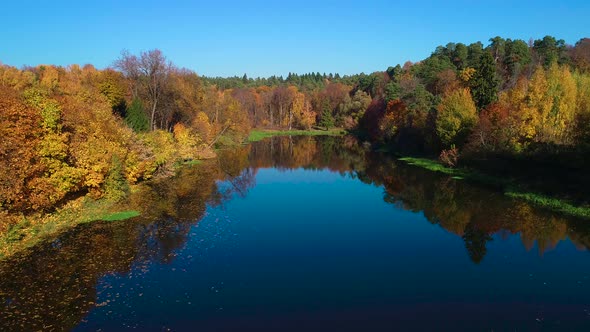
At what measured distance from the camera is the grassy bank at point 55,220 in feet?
77.8

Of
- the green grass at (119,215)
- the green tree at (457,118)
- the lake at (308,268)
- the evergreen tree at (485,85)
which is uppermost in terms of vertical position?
the evergreen tree at (485,85)

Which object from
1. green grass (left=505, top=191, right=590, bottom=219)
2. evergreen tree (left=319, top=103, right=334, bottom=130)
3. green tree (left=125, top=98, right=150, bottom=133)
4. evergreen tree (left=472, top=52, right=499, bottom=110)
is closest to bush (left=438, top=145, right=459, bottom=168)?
evergreen tree (left=472, top=52, right=499, bottom=110)

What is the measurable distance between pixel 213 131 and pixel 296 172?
1036 inches

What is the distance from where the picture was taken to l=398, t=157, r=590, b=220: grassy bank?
31734 millimetres

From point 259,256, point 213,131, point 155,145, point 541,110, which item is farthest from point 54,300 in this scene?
point 213,131

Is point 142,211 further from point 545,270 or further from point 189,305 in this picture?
point 545,270

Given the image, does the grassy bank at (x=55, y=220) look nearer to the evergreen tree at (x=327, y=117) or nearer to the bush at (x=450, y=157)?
the bush at (x=450, y=157)

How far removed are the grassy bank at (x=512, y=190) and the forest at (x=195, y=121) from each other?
2.14 metres

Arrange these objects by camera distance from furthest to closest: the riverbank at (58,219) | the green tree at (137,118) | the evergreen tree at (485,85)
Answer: the green tree at (137,118) < the evergreen tree at (485,85) < the riverbank at (58,219)

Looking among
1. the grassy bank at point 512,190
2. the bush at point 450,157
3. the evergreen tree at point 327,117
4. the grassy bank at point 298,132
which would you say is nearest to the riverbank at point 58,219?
the grassy bank at point 512,190

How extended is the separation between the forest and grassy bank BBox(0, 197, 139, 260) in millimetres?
748

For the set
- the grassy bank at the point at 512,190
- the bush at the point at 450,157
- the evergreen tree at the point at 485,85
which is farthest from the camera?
the evergreen tree at the point at 485,85

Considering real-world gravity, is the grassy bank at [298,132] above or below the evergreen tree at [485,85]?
below

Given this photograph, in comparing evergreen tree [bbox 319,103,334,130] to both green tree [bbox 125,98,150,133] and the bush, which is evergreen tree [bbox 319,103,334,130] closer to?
the bush
